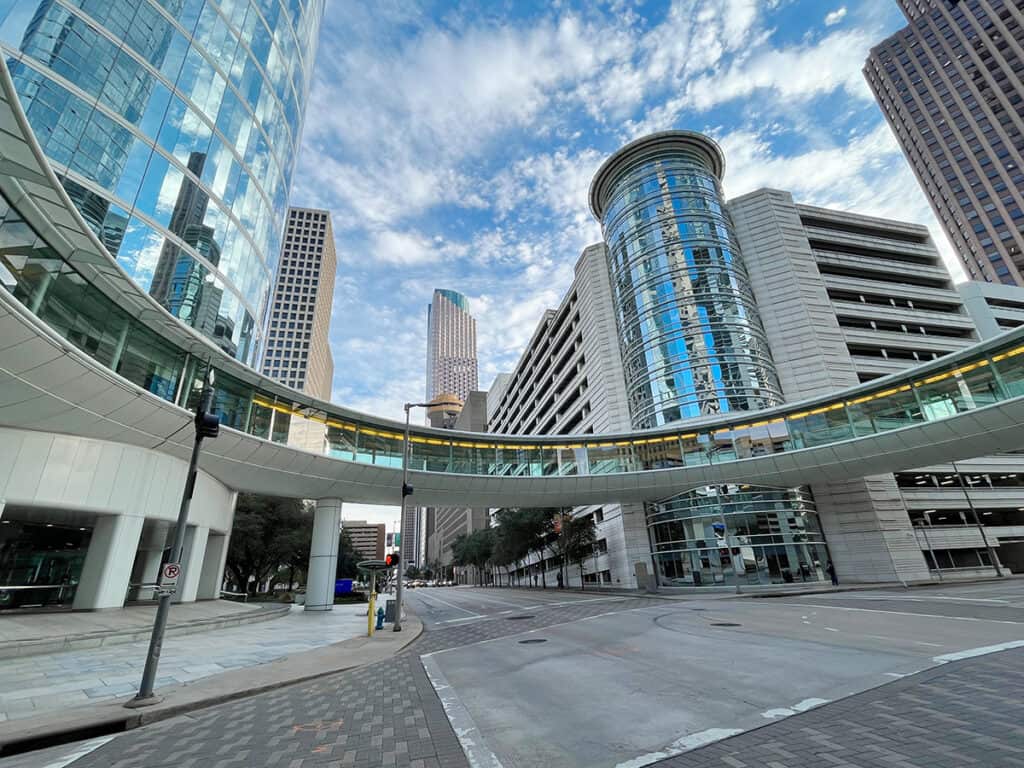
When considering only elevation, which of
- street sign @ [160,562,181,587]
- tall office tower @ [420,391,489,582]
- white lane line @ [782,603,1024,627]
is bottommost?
white lane line @ [782,603,1024,627]

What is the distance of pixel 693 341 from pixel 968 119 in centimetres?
12048

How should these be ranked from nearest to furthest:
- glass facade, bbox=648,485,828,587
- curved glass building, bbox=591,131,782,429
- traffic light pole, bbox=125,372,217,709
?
traffic light pole, bbox=125,372,217,709, glass facade, bbox=648,485,828,587, curved glass building, bbox=591,131,782,429

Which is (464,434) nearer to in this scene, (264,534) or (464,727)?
(264,534)

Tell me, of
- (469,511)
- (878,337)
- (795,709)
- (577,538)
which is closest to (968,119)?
(878,337)

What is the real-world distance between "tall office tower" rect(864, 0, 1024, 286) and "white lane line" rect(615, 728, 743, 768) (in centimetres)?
13365

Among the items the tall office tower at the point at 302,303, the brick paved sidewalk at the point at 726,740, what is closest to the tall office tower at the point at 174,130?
the brick paved sidewalk at the point at 726,740

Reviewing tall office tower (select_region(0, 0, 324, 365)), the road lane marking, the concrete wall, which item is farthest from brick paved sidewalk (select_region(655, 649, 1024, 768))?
the concrete wall

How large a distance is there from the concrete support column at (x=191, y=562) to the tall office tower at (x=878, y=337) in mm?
36867

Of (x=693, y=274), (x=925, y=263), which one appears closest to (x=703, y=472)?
(x=693, y=274)

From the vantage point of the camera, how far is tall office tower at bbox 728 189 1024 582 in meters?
36.5

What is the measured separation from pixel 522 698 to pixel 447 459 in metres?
23.8

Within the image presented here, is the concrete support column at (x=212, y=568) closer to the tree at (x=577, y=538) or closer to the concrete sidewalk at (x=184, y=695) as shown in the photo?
the concrete sidewalk at (x=184, y=695)

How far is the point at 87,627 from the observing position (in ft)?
44.3

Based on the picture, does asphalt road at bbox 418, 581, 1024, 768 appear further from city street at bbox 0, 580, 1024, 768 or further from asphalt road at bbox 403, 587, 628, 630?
asphalt road at bbox 403, 587, 628, 630
